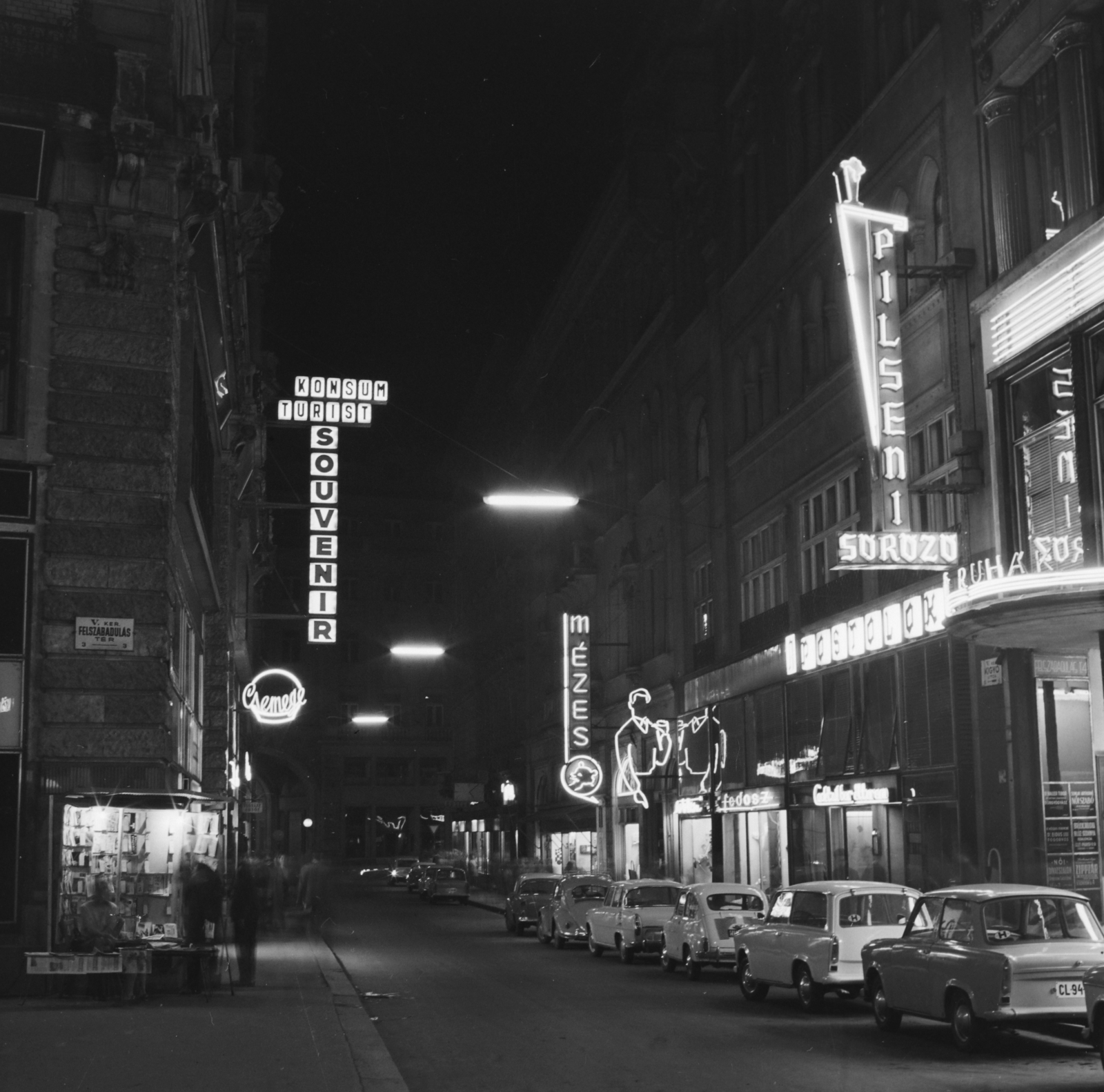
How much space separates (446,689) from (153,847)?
268ft

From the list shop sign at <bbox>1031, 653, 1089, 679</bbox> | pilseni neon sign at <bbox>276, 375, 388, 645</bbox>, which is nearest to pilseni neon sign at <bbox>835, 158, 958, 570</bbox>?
shop sign at <bbox>1031, 653, 1089, 679</bbox>

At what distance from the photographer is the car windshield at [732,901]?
951 inches

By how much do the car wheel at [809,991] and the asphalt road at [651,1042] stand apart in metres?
0.20

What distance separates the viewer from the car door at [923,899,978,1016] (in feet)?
50.1

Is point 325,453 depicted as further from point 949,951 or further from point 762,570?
point 949,951

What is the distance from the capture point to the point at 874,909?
62.6 ft

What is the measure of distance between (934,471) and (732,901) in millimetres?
8390

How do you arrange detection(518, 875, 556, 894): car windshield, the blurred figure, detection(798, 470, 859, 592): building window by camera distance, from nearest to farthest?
1. the blurred figure
2. detection(798, 470, 859, 592): building window
3. detection(518, 875, 556, 894): car windshield

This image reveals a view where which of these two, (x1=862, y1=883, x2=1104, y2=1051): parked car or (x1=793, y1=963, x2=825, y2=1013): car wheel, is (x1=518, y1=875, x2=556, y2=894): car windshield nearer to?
(x1=793, y1=963, x2=825, y2=1013): car wheel

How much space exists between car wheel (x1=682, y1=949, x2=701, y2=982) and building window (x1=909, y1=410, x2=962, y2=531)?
834 cm

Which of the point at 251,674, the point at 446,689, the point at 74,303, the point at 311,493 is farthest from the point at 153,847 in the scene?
the point at 446,689

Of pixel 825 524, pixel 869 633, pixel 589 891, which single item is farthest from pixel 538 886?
pixel 869 633

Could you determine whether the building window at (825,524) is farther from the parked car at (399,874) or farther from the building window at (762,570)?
the parked car at (399,874)

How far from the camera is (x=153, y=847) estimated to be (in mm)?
22234
